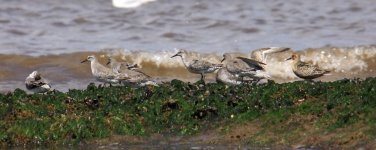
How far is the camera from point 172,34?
22703 mm

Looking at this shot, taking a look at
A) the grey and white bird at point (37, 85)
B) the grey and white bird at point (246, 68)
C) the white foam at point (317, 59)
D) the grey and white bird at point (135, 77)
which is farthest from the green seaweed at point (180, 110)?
the white foam at point (317, 59)

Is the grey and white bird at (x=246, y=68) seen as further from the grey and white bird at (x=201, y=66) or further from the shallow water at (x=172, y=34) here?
the shallow water at (x=172, y=34)

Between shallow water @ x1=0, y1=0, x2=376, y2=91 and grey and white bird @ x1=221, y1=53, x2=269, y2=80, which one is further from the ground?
shallow water @ x1=0, y1=0, x2=376, y2=91

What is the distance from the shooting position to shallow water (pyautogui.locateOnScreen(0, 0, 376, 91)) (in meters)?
19.3

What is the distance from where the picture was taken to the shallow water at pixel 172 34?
63.3 ft

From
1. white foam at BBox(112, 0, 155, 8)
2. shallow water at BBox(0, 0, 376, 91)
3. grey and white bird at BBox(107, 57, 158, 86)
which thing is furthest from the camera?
white foam at BBox(112, 0, 155, 8)

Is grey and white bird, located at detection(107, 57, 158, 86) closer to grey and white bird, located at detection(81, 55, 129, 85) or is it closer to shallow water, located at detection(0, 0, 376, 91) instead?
grey and white bird, located at detection(81, 55, 129, 85)

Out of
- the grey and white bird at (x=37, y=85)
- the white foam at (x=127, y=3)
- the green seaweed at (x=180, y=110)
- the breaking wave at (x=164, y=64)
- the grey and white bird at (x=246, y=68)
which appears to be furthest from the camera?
the white foam at (x=127, y=3)

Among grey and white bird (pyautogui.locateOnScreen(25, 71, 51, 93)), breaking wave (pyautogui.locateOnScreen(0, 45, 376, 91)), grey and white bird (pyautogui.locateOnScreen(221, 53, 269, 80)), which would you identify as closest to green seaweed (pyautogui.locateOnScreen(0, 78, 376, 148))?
grey and white bird (pyautogui.locateOnScreen(25, 71, 51, 93))

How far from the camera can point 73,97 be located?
12.1 meters

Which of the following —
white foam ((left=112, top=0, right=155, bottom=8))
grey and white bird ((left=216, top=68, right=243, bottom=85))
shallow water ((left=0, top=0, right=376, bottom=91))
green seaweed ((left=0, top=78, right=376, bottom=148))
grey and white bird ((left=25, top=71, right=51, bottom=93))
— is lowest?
green seaweed ((left=0, top=78, right=376, bottom=148))

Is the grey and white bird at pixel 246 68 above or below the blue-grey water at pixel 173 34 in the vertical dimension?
below

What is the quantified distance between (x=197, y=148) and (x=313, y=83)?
2.51 m

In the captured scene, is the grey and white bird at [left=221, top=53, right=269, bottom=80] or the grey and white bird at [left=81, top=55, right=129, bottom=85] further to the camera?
the grey and white bird at [left=81, top=55, right=129, bottom=85]
